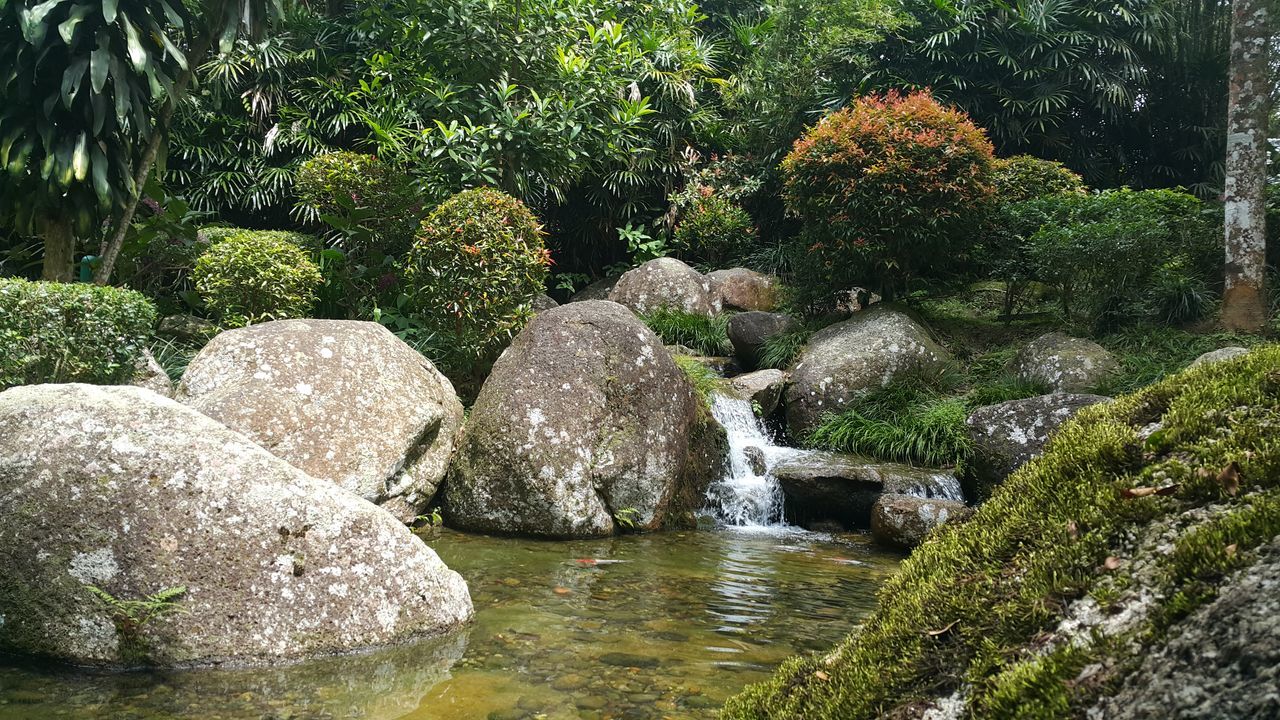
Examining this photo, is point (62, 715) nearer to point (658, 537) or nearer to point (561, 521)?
point (561, 521)

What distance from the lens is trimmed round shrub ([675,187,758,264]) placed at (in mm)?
14273

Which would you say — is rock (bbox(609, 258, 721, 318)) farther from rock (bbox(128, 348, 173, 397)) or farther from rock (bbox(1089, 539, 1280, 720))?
rock (bbox(1089, 539, 1280, 720))

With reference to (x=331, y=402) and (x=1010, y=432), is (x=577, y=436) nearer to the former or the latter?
(x=331, y=402)

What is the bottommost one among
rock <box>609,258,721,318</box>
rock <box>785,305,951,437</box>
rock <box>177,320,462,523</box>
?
rock <box>177,320,462,523</box>

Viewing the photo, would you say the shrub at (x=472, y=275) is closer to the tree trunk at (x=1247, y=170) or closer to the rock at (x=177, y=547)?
the rock at (x=177, y=547)

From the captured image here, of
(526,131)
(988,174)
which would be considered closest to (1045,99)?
(988,174)

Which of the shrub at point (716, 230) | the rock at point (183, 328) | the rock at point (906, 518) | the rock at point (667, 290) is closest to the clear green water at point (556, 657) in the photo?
the rock at point (906, 518)

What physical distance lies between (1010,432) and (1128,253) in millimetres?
3381

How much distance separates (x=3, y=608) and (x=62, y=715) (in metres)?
0.87

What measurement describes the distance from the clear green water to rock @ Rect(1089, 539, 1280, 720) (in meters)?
2.16

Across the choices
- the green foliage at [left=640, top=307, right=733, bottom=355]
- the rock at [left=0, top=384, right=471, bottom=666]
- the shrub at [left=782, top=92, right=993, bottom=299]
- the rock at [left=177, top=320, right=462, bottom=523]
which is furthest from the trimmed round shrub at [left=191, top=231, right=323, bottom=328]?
the shrub at [left=782, top=92, right=993, bottom=299]

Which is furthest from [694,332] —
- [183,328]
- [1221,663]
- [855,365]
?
[1221,663]

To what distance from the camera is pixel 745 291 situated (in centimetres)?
1302

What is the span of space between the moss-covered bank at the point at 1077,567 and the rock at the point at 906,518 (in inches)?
184
